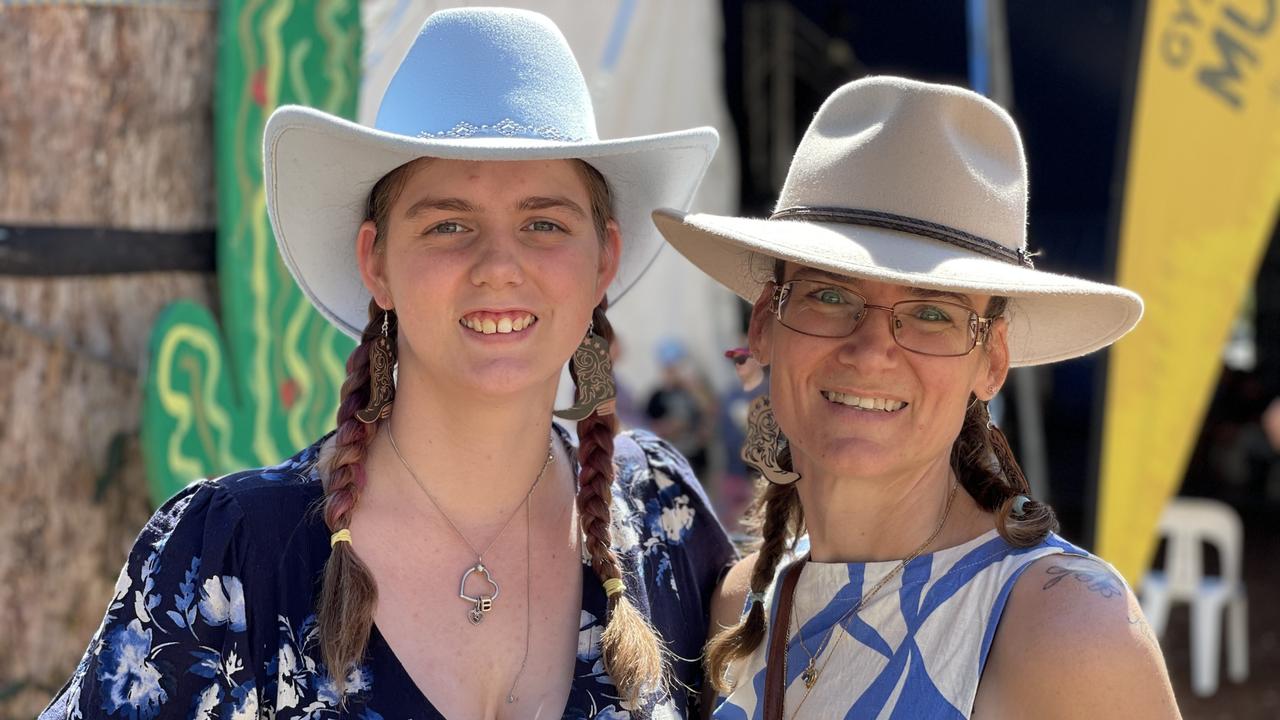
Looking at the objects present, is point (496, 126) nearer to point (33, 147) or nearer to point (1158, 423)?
point (33, 147)

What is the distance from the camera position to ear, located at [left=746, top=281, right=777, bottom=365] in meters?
1.87

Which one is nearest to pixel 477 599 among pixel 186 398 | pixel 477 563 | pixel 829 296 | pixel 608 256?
pixel 477 563

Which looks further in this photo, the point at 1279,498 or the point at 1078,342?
the point at 1279,498

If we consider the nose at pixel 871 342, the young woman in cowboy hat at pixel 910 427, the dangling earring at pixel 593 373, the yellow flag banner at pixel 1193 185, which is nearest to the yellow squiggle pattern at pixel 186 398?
the dangling earring at pixel 593 373

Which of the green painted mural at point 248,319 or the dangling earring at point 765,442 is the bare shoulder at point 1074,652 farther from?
the green painted mural at point 248,319

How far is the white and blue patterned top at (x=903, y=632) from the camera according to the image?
1622 mm

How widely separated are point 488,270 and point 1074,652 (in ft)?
→ 2.92

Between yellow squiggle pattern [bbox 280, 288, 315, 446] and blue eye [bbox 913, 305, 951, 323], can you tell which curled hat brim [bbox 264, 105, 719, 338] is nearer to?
blue eye [bbox 913, 305, 951, 323]

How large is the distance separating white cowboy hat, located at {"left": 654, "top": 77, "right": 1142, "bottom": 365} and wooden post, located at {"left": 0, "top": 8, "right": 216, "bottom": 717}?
1582mm

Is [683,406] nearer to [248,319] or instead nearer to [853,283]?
[248,319]

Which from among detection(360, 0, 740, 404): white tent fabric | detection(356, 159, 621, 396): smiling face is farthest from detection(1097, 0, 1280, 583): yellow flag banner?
detection(356, 159, 621, 396): smiling face

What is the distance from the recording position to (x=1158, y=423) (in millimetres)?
4746

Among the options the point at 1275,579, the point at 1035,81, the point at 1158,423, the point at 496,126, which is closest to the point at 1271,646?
the point at 1275,579

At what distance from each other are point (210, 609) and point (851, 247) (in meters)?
0.97
